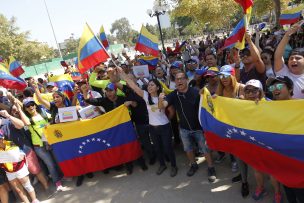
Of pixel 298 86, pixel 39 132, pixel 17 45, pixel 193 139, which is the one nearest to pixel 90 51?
pixel 39 132

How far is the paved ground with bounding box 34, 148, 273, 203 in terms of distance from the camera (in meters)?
4.52

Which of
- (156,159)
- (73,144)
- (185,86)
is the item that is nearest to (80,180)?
(73,144)

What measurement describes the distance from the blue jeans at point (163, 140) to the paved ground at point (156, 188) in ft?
0.98

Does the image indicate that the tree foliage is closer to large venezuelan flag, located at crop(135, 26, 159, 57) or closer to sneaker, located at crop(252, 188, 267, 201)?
large venezuelan flag, located at crop(135, 26, 159, 57)

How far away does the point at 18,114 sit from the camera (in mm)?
5559

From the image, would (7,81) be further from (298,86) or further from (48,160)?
(298,86)

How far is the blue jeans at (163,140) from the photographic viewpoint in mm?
5238

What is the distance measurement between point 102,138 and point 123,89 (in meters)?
1.02

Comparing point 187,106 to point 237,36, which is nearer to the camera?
point 187,106

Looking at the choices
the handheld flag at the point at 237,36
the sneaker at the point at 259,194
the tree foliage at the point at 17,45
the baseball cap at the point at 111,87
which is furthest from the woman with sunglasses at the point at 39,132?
the tree foliage at the point at 17,45

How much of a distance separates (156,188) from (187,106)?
1.50 meters

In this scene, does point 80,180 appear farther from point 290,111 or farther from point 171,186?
point 290,111

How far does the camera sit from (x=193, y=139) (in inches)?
206

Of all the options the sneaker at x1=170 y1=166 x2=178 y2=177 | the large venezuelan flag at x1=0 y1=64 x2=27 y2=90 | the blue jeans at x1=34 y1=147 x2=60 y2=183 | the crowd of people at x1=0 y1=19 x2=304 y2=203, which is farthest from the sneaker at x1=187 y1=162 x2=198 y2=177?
the large venezuelan flag at x1=0 y1=64 x2=27 y2=90
